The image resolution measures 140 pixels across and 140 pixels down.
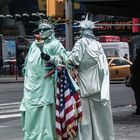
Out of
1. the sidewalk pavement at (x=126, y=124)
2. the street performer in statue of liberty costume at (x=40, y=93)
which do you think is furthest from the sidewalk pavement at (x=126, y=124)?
the street performer in statue of liberty costume at (x=40, y=93)

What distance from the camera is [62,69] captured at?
7.80 meters

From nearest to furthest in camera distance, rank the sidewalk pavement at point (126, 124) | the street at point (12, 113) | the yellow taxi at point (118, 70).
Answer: the sidewalk pavement at point (126, 124)
the street at point (12, 113)
the yellow taxi at point (118, 70)

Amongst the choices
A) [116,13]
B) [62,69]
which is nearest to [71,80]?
[62,69]

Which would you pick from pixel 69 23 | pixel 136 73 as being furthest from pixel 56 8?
pixel 136 73

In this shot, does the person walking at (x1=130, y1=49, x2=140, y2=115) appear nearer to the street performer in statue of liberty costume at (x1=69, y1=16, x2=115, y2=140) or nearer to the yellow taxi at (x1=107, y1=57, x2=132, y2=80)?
the street performer in statue of liberty costume at (x1=69, y1=16, x2=115, y2=140)

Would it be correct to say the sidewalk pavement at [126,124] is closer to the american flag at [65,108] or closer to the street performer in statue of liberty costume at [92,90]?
the street performer in statue of liberty costume at [92,90]

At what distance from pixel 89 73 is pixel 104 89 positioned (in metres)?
0.35

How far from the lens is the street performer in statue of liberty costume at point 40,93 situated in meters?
7.72

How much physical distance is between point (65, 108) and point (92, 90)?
63cm

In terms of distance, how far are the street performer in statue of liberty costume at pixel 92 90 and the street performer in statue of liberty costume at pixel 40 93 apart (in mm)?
534

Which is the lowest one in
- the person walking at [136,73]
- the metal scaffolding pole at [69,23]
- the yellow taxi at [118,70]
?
the yellow taxi at [118,70]

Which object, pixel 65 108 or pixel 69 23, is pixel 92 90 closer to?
pixel 65 108

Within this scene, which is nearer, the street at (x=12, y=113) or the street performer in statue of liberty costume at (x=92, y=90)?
the street performer in statue of liberty costume at (x=92, y=90)

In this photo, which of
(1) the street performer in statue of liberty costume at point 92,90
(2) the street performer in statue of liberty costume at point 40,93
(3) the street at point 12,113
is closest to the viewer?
(2) the street performer in statue of liberty costume at point 40,93
